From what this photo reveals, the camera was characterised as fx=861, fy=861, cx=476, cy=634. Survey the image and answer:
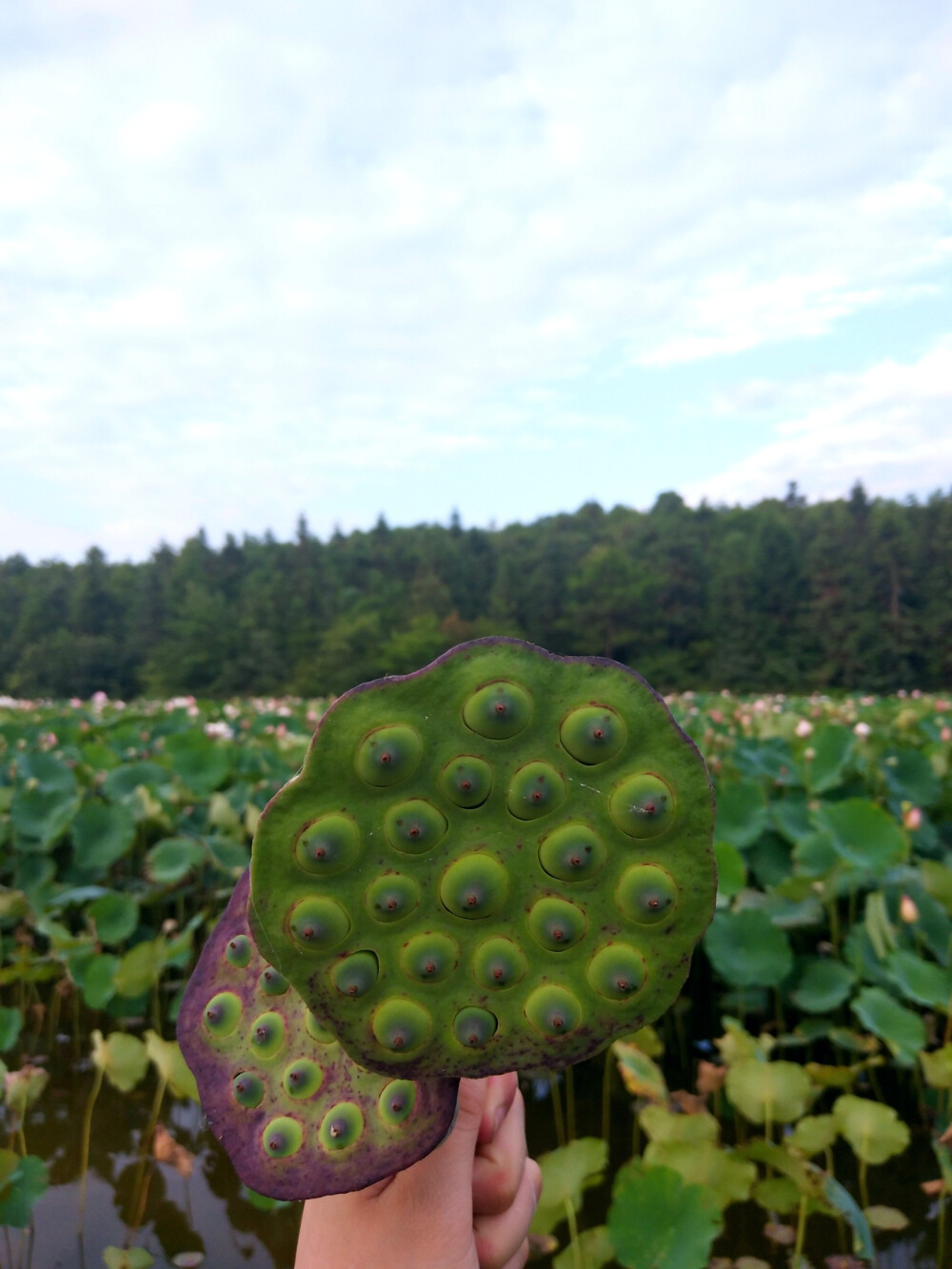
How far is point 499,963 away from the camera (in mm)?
372

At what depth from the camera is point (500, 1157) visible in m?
0.57

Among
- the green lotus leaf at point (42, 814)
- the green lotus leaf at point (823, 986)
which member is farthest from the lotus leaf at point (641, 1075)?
the green lotus leaf at point (42, 814)

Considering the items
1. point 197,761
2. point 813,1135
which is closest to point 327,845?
point 813,1135

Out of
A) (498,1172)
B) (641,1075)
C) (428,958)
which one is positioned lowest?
(641,1075)

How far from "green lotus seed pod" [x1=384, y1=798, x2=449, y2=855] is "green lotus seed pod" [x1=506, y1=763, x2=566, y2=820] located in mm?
32

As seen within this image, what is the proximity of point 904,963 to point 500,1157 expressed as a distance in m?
1.27

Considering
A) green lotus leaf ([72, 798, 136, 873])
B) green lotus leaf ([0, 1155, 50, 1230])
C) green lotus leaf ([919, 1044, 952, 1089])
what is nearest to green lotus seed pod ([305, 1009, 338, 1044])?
green lotus leaf ([0, 1155, 50, 1230])

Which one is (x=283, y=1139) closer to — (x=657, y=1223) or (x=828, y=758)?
(x=657, y=1223)

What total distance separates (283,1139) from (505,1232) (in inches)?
10.1

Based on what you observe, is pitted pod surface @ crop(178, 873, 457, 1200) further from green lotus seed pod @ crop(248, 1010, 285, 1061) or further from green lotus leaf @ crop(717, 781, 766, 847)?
green lotus leaf @ crop(717, 781, 766, 847)

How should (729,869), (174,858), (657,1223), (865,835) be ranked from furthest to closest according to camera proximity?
(174,858) → (865,835) → (729,869) → (657,1223)

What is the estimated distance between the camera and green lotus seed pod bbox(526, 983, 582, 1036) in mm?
373

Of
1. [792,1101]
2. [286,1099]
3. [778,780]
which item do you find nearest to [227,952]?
[286,1099]

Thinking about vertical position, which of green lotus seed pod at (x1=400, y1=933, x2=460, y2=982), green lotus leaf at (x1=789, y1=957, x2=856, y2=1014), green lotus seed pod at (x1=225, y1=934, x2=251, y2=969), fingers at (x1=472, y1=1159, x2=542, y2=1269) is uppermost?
green lotus seed pod at (x1=400, y1=933, x2=460, y2=982)
